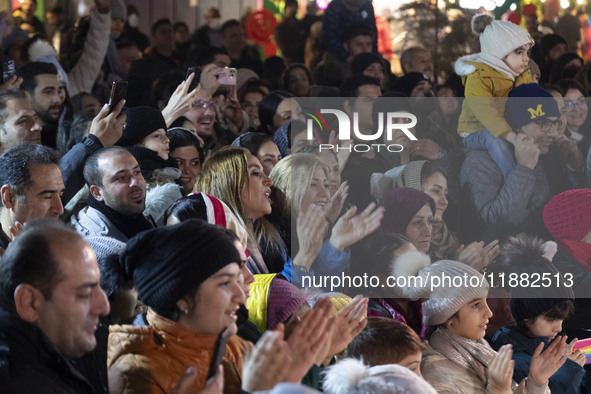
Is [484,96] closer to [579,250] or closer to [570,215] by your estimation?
[570,215]

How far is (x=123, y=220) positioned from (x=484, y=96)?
247 cm

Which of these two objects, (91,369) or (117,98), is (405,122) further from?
(91,369)

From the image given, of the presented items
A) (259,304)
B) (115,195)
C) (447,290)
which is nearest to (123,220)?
(115,195)

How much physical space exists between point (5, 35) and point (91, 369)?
18.0 feet

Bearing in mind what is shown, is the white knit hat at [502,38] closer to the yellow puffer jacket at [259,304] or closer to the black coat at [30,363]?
the yellow puffer jacket at [259,304]

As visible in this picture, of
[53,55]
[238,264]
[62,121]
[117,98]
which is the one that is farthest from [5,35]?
[238,264]

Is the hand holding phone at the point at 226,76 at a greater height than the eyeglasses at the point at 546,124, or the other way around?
the eyeglasses at the point at 546,124

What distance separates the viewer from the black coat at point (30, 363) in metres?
2.22

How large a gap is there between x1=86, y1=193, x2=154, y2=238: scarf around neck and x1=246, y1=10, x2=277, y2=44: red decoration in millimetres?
6995

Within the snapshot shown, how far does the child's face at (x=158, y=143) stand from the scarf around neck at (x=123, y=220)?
2.76 feet

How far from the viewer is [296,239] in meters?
4.41

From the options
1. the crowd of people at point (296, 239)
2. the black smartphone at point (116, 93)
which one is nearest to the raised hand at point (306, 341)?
the crowd of people at point (296, 239)

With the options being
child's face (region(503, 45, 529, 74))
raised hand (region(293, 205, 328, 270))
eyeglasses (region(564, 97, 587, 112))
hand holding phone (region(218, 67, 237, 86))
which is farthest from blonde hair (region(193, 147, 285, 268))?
eyeglasses (region(564, 97, 587, 112))

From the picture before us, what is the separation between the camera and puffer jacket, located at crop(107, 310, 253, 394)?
2572 millimetres
